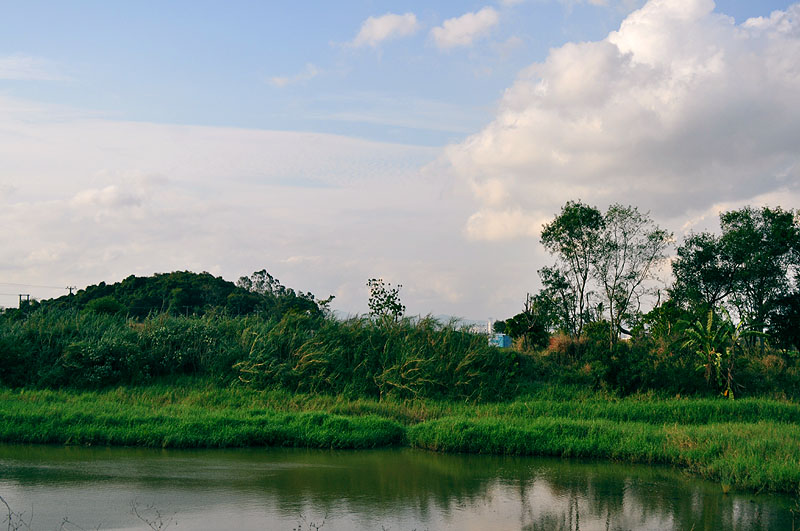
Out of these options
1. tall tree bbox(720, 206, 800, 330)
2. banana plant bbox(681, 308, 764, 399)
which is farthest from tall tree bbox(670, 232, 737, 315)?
banana plant bbox(681, 308, 764, 399)

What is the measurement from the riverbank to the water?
2.07ft

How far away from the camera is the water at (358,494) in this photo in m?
8.39

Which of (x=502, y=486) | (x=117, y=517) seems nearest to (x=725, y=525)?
(x=502, y=486)

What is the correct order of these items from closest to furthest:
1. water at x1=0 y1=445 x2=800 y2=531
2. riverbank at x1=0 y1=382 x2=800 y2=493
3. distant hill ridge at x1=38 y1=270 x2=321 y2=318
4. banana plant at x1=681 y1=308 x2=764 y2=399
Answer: water at x1=0 y1=445 x2=800 y2=531 → riverbank at x1=0 y1=382 x2=800 y2=493 → banana plant at x1=681 y1=308 x2=764 y2=399 → distant hill ridge at x1=38 y1=270 x2=321 y2=318

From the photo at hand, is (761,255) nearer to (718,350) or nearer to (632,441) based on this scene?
(718,350)

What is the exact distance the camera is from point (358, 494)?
31.8ft

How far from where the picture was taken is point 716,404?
54.3 ft

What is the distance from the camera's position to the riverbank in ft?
39.7

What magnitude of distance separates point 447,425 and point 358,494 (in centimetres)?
457

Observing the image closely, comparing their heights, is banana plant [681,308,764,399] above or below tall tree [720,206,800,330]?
below

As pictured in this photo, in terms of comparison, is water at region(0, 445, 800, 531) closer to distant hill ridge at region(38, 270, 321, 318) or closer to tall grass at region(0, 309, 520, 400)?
tall grass at region(0, 309, 520, 400)

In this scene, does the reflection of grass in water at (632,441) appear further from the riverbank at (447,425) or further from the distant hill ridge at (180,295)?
the distant hill ridge at (180,295)

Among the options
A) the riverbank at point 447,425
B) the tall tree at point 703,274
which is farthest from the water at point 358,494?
the tall tree at point 703,274

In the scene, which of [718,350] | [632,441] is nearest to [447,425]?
[632,441]
